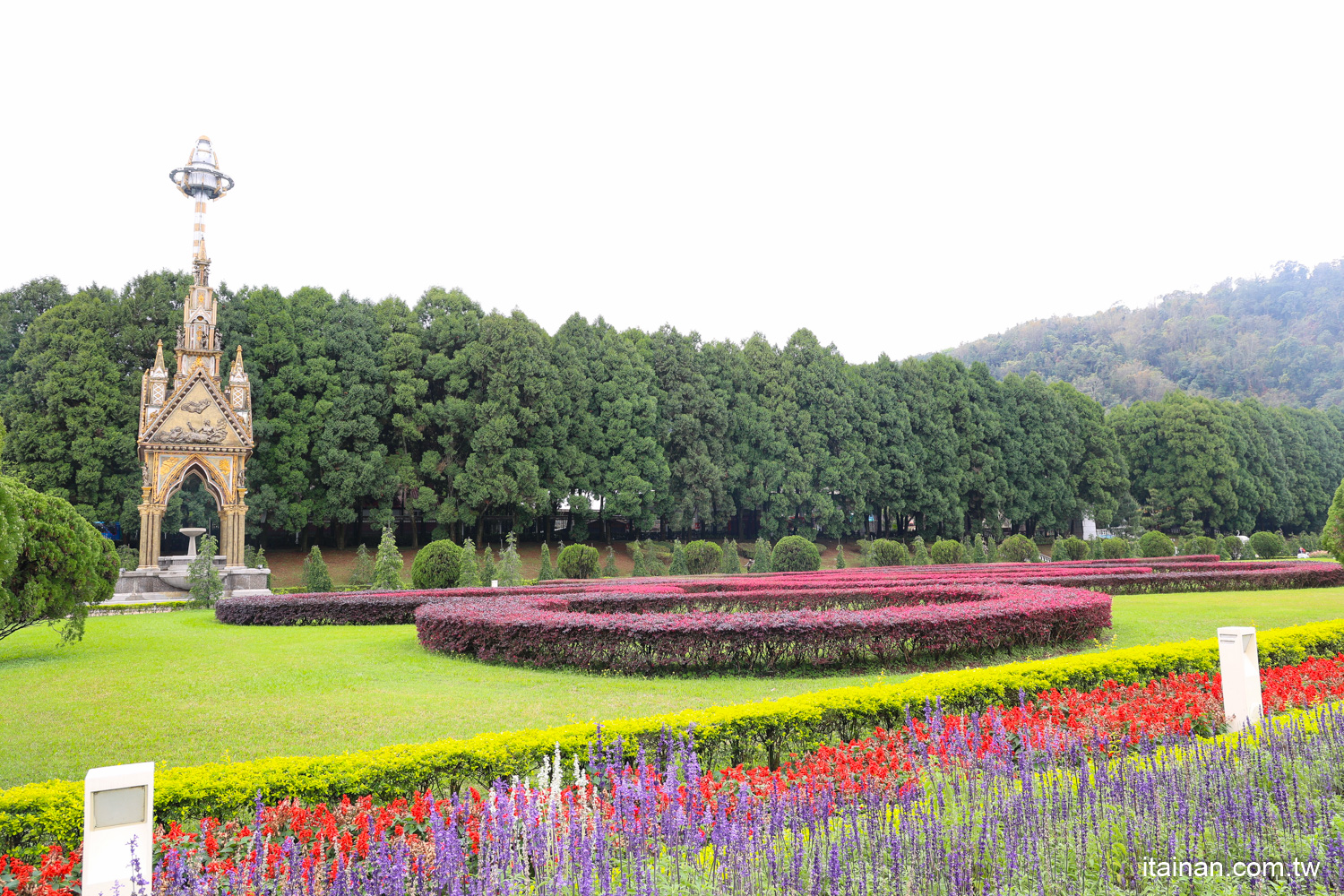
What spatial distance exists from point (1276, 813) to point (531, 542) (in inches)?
1255

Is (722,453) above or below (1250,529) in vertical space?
above

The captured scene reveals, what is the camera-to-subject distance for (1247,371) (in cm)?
7881

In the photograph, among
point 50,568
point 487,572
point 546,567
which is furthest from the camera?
point 546,567

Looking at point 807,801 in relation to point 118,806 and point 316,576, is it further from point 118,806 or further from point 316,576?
point 316,576

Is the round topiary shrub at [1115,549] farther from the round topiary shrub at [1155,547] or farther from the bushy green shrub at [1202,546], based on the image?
the bushy green shrub at [1202,546]

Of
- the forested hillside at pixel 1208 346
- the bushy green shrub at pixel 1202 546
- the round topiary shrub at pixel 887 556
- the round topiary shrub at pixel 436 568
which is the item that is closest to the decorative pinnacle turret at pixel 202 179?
the round topiary shrub at pixel 436 568

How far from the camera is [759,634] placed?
28.6ft

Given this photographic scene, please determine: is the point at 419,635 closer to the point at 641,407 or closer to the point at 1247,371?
the point at 641,407

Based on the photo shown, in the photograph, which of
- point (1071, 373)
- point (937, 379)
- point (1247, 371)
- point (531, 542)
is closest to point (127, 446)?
point (531, 542)

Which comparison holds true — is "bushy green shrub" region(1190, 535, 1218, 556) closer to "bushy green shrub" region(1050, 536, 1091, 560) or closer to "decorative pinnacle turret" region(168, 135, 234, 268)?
"bushy green shrub" region(1050, 536, 1091, 560)

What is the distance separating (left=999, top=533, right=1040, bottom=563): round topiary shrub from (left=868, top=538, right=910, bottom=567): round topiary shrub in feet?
13.4

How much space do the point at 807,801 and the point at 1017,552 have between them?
1147 inches

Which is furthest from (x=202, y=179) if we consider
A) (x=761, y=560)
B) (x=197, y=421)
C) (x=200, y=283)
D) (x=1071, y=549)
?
(x=1071, y=549)

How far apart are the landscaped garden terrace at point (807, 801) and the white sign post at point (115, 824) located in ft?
0.49
